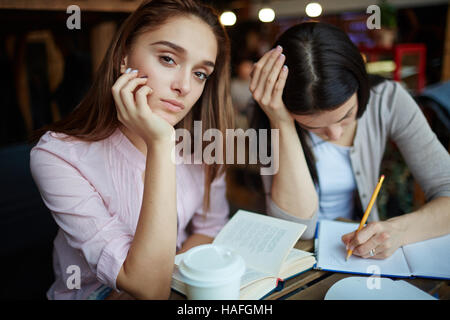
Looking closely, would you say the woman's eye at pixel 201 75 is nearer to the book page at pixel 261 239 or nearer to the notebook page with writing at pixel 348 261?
the book page at pixel 261 239

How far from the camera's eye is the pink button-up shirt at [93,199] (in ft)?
2.98

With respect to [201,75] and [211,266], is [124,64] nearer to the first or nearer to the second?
[201,75]

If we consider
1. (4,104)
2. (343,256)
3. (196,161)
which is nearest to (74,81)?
(4,104)

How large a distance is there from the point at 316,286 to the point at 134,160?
70 centimetres

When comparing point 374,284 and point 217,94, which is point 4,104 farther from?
point 374,284

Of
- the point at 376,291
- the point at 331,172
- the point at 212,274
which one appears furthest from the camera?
the point at 331,172

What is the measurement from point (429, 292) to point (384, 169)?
1.71 metres

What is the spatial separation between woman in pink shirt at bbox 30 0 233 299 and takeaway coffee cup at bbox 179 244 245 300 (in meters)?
0.18

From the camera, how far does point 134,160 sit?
1.21 m

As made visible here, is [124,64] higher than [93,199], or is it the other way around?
[124,64]

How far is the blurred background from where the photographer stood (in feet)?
5.20

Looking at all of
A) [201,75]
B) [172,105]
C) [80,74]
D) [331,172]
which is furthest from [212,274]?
[80,74]
